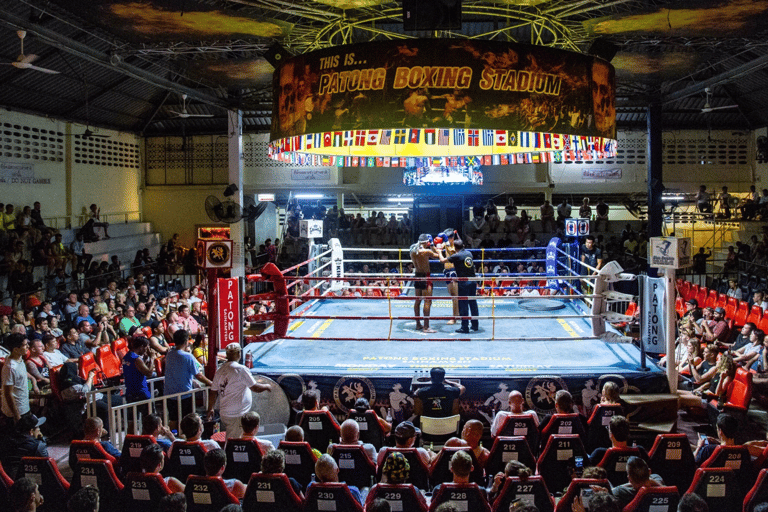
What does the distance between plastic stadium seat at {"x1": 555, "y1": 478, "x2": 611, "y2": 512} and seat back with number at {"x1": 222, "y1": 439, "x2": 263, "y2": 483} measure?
229 cm

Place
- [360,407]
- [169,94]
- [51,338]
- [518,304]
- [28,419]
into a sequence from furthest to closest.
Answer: [169,94] < [518,304] < [51,338] < [360,407] < [28,419]

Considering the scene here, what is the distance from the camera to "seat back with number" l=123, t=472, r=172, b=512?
15.4 ft

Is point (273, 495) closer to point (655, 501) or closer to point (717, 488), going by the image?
point (655, 501)

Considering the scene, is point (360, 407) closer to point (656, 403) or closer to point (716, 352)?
point (656, 403)

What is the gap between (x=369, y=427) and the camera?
6.41 metres

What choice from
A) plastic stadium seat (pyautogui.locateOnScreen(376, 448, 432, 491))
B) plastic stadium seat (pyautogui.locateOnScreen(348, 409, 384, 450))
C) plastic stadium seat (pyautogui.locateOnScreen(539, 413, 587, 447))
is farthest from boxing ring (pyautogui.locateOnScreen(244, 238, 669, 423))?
plastic stadium seat (pyautogui.locateOnScreen(376, 448, 432, 491))

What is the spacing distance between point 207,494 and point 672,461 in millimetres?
3493

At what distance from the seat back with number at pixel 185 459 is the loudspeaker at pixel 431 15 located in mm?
3875

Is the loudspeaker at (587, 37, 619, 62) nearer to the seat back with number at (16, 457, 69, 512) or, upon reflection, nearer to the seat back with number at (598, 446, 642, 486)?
the seat back with number at (598, 446, 642, 486)

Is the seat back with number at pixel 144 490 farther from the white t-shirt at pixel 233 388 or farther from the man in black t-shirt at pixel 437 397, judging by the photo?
the man in black t-shirt at pixel 437 397

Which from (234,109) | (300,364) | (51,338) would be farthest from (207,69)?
(300,364)

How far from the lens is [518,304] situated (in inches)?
484

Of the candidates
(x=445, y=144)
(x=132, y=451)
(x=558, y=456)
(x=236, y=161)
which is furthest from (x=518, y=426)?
(x=236, y=161)

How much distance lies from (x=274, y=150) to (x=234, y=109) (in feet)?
39.1
